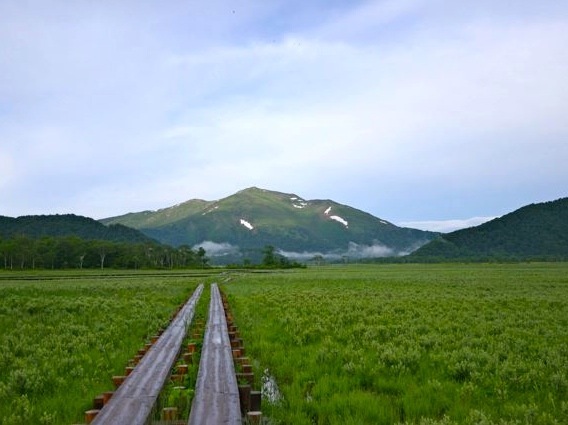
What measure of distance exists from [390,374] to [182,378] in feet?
15.3

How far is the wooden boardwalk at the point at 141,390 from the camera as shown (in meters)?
6.52

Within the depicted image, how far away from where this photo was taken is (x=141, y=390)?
8.00 meters

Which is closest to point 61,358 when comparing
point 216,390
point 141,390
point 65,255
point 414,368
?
point 141,390

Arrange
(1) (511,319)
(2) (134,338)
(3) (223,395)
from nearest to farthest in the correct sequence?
(3) (223,395) → (2) (134,338) → (1) (511,319)

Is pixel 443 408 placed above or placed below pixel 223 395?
below

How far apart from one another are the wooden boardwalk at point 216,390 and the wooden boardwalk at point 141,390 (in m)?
0.69

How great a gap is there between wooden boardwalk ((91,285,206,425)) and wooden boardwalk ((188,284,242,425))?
2.26 feet

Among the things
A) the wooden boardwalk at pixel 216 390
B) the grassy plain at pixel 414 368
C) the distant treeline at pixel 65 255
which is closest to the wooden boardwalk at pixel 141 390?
the wooden boardwalk at pixel 216 390

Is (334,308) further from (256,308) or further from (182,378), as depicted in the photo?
(182,378)

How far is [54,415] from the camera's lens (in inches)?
298

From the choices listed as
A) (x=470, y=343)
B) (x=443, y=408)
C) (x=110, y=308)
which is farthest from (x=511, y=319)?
(x=110, y=308)

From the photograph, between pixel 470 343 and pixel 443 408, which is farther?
pixel 470 343

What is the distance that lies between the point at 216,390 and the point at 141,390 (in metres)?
1.32

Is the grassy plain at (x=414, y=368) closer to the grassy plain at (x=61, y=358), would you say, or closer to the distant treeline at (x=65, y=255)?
the grassy plain at (x=61, y=358)
